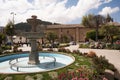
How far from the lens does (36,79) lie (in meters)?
9.10

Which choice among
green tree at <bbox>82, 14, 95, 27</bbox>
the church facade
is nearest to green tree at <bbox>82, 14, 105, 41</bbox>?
green tree at <bbox>82, 14, 95, 27</bbox>

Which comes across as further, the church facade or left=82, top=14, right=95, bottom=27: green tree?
the church facade

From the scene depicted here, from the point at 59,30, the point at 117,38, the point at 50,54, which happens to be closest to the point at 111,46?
the point at 117,38

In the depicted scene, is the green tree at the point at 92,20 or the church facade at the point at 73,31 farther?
the church facade at the point at 73,31

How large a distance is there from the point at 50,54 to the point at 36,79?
11670 mm

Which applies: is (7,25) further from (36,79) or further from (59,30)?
(36,79)

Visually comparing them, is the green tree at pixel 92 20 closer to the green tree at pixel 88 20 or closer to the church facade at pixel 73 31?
the green tree at pixel 88 20

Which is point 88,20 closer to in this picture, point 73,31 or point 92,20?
point 92,20

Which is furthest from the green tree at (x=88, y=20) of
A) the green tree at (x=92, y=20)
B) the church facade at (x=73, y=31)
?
the church facade at (x=73, y=31)

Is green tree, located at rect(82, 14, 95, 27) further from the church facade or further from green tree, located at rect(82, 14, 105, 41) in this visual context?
the church facade

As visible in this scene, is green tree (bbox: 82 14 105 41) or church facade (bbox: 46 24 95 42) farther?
church facade (bbox: 46 24 95 42)

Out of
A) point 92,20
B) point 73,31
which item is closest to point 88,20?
point 92,20

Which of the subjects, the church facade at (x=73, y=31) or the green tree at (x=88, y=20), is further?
the church facade at (x=73, y=31)

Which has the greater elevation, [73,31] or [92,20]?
[92,20]
